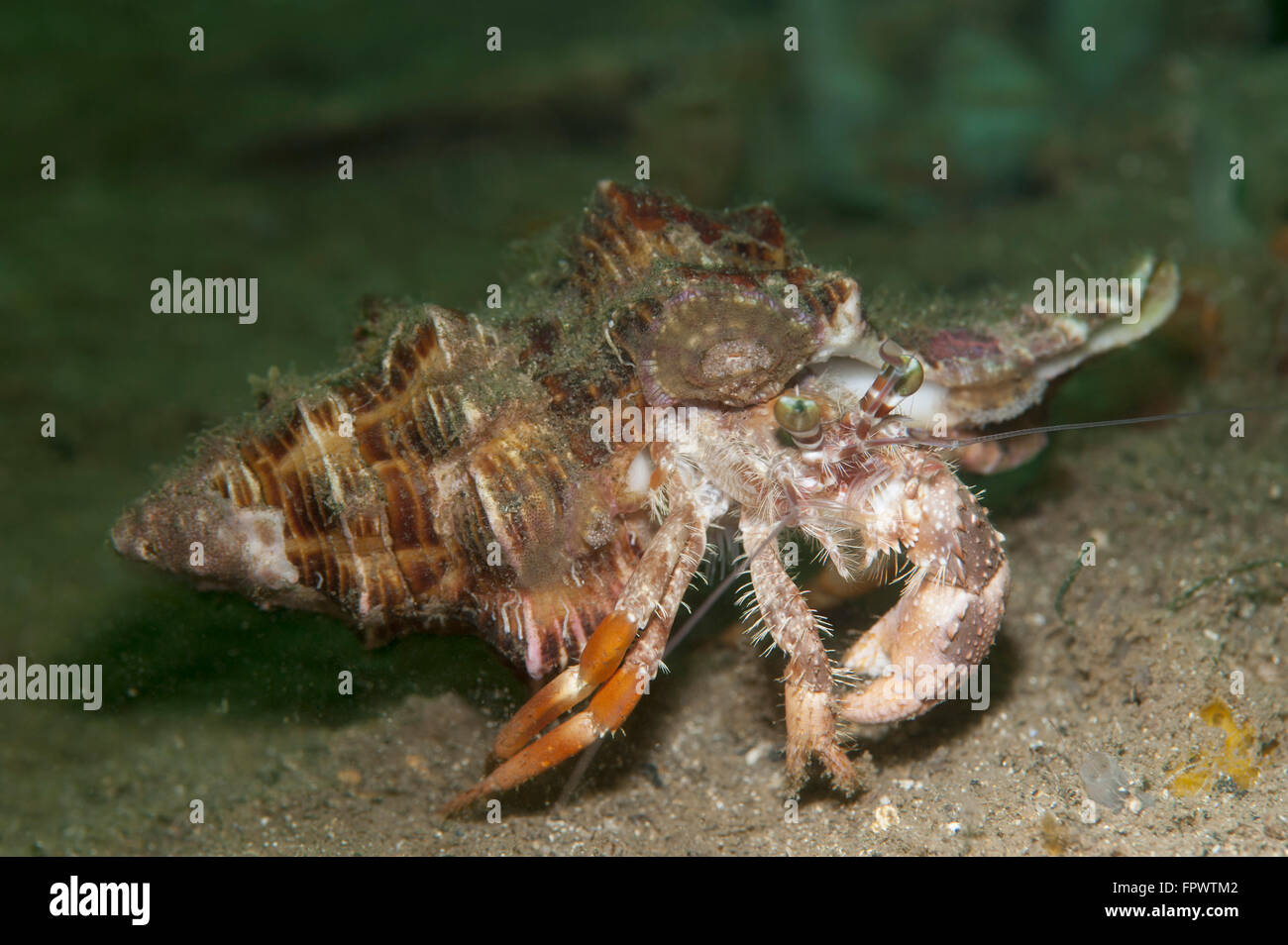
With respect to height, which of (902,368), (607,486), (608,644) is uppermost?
(902,368)

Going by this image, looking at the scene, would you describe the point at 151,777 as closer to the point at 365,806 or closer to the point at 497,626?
the point at 365,806

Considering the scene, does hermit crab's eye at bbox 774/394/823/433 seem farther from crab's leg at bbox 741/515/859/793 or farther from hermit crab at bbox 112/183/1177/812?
crab's leg at bbox 741/515/859/793

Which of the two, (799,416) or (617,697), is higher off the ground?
(799,416)

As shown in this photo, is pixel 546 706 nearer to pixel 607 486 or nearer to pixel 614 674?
pixel 614 674

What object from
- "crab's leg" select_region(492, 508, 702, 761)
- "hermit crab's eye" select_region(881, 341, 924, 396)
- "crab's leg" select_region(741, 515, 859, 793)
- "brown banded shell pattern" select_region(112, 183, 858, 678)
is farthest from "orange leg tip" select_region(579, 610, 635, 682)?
"hermit crab's eye" select_region(881, 341, 924, 396)

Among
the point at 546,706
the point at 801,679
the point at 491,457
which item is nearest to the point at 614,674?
the point at 546,706

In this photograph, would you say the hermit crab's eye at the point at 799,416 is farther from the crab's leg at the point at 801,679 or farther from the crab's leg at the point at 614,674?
the crab's leg at the point at 614,674
